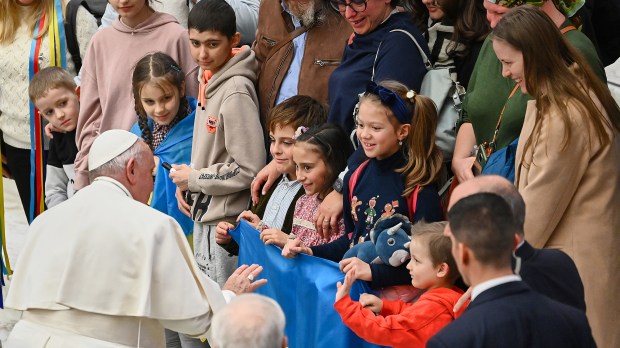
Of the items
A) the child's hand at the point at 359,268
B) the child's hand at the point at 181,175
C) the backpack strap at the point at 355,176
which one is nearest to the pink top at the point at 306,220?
the backpack strap at the point at 355,176

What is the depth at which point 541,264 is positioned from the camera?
4.44 meters

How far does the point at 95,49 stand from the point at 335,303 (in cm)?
374

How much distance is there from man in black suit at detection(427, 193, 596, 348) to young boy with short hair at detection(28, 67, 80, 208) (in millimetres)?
5163

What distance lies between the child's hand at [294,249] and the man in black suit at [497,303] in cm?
232

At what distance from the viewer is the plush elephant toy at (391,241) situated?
564 cm

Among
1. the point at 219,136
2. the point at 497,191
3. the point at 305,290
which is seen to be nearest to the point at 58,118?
the point at 219,136

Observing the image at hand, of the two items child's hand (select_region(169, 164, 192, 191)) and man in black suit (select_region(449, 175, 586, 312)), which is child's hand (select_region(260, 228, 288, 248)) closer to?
child's hand (select_region(169, 164, 192, 191))

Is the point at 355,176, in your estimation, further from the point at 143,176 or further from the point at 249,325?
the point at 249,325

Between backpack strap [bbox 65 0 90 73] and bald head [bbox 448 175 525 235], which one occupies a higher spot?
bald head [bbox 448 175 525 235]

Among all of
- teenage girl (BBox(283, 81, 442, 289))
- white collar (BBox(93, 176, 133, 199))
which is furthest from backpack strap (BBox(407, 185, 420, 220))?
white collar (BBox(93, 176, 133, 199))

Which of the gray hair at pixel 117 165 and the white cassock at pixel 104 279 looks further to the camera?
the gray hair at pixel 117 165

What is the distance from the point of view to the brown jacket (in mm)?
7324

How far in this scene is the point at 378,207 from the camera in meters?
6.00

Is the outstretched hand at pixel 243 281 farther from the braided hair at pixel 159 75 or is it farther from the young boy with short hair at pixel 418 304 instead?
the braided hair at pixel 159 75
